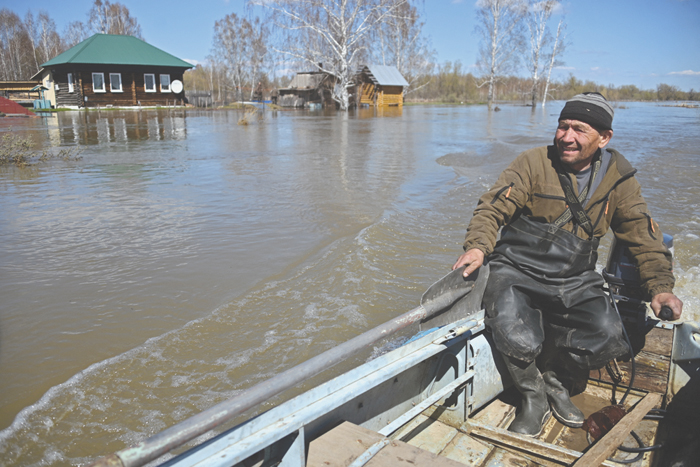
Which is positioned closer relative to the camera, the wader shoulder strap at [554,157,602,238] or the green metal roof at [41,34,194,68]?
the wader shoulder strap at [554,157,602,238]

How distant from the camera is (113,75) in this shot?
1500 inches

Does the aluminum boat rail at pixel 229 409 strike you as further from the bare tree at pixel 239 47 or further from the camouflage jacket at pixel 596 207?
the bare tree at pixel 239 47

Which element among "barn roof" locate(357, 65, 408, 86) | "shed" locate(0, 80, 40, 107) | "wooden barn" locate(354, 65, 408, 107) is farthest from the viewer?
"wooden barn" locate(354, 65, 408, 107)

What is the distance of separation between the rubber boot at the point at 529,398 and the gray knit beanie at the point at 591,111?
134 centimetres

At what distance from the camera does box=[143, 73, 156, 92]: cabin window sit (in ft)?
130

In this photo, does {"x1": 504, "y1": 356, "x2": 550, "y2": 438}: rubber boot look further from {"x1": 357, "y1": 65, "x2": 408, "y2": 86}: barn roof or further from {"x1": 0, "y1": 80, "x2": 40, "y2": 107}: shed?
{"x1": 357, "y1": 65, "x2": 408, "y2": 86}: barn roof

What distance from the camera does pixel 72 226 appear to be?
714 centimetres

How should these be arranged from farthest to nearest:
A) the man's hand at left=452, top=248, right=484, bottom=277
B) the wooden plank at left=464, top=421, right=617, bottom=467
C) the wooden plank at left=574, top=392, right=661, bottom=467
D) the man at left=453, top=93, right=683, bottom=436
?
the man at left=453, top=93, right=683, bottom=436
the man's hand at left=452, top=248, right=484, bottom=277
the wooden plank at left=464, top=421, right=617, bottom=467
the wooden plank at left=574, top=392, right=661, bottom=467

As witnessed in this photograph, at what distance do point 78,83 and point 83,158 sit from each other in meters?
28.5

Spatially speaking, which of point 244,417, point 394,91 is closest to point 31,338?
point 244,417

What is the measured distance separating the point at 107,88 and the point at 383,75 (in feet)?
80.9

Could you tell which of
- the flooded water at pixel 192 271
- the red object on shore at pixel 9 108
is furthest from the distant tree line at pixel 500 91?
the flooded water at pixel 192 271

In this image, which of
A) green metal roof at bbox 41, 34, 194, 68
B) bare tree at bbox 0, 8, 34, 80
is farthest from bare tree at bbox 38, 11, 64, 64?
green metal roof at bbox 41, 34, 194, 68

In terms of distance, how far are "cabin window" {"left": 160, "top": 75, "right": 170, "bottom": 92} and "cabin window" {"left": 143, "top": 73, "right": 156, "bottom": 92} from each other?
0.69m
